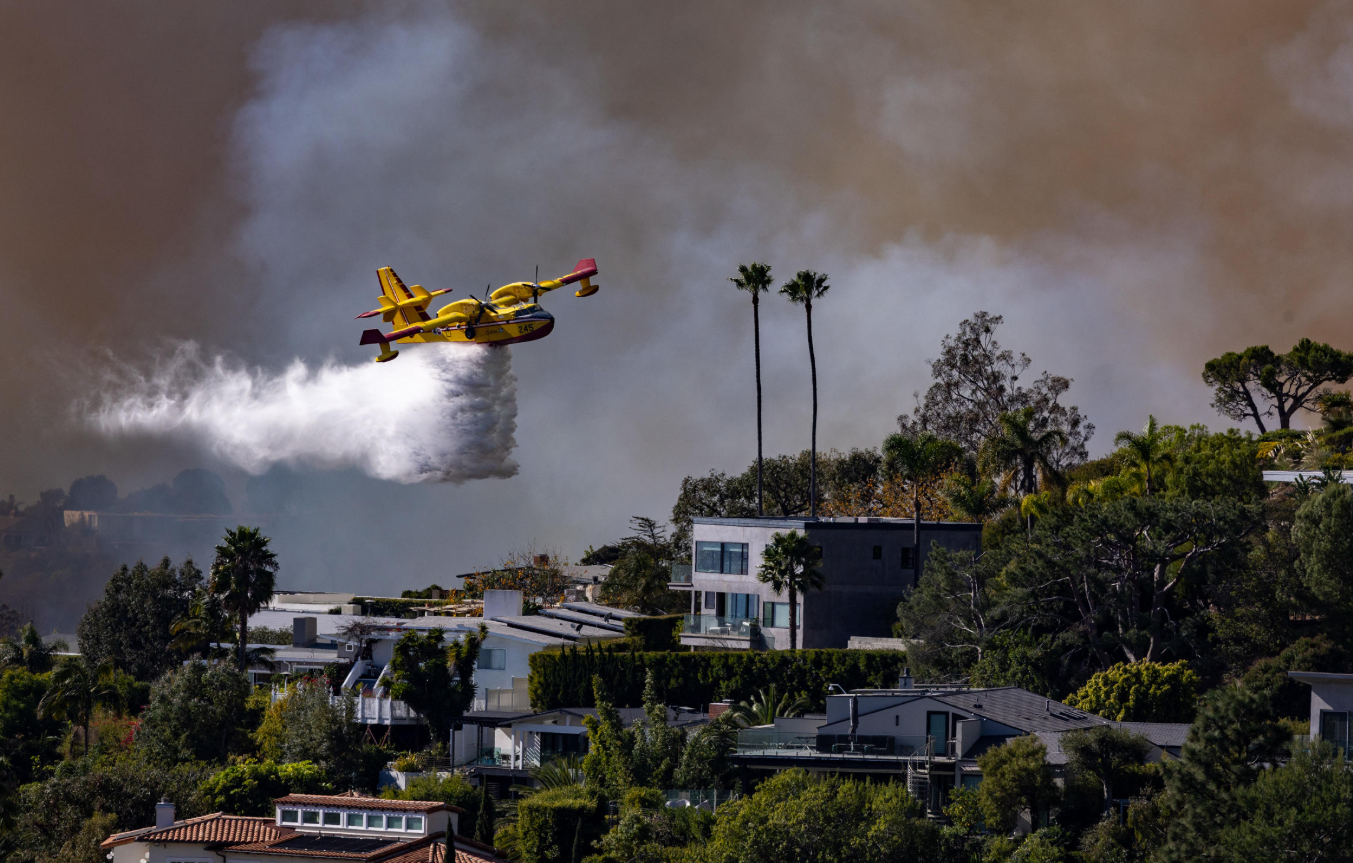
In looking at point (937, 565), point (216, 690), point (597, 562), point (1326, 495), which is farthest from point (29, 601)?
point (1326, 495)

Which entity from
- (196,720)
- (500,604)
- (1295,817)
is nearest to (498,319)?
A: (500,604)

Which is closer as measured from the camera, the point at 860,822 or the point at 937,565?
the point at 860,822

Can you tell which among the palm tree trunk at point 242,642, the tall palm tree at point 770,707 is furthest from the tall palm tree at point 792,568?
the palm tree trunk at point 242,642

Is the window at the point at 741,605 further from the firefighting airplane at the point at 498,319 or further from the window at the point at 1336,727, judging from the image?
the window at the point at 1336,727

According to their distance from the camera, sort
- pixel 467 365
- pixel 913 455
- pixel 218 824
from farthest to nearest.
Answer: pixel 913 455, pixel 467 365, pixel 218 824

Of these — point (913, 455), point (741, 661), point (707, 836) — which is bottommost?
point (707, 836)

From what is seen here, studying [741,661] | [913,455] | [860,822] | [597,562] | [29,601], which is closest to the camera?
[860,822]

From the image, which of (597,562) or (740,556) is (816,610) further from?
(597,562)
